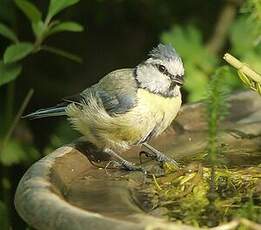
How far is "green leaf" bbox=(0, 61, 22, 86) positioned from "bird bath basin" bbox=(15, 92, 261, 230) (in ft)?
1.84

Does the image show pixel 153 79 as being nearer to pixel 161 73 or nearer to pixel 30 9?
pixel 161 73

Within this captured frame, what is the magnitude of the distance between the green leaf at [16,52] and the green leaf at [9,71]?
68 millimetres

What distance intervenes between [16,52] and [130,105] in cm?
57

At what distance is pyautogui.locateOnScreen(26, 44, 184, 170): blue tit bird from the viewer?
2.89m

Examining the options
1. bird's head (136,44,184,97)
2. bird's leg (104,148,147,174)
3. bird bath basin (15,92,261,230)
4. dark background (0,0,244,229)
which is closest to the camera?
bird bath basin (15,92,261,230)

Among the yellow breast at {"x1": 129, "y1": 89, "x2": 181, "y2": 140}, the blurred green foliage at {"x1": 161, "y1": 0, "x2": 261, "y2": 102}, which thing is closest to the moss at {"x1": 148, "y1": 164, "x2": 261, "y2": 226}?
the yellow breast at {"x1": 129, "y1": 89, "x2": 181, "y2": 140}

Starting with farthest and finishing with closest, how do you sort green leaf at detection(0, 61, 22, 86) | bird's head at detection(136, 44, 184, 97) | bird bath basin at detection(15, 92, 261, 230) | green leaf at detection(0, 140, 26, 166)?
green leaf at detection(0, 140, 26, 166)
green leaf at detection(0, 61, 22, 86)
bird's head at detection(136, 44, 184, 97)
bird bath basin at detection(15, 92, 261, 230)

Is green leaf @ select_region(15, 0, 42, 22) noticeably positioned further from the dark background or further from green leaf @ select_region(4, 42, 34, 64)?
the dark background

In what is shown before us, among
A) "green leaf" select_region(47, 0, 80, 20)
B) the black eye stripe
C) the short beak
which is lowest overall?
the short beak

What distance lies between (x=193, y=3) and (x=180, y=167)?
2.82 metres

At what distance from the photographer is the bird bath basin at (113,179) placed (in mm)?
1755

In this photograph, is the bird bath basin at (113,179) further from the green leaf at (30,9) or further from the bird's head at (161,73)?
the green leaf at (30,9)

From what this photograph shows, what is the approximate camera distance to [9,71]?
318cm

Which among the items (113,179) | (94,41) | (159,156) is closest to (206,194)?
(113,179)
